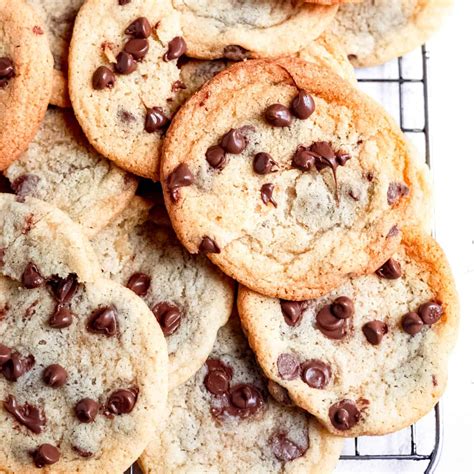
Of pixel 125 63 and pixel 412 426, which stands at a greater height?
pixel 125 63

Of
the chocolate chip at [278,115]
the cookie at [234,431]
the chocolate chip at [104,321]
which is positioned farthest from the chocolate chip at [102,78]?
the cookie at [234,431]

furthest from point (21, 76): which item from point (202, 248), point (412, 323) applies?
point (412, 323)

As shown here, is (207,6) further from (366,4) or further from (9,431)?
(9,431)

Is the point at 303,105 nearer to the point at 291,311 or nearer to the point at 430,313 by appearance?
the point at 291,311

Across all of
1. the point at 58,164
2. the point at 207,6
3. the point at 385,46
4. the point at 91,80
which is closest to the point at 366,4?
the point at 385,46

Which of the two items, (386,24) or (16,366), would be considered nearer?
(16,366)

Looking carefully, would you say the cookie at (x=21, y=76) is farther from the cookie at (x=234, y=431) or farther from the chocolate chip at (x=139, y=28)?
the cookie at (x=234, y=431)

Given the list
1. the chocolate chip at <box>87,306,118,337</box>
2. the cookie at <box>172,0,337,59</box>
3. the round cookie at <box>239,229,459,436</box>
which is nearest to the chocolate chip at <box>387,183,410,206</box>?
the round cookie at <box>239,229,459,436</box>
